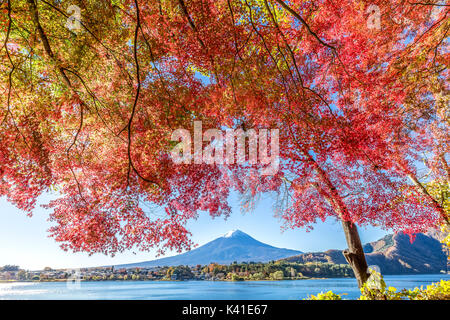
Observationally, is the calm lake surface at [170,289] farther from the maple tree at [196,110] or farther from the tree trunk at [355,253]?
the maple tree at [196,110]

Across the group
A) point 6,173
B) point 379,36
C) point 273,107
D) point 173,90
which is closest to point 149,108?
point 173,90

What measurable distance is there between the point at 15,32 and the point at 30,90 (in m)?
1.69

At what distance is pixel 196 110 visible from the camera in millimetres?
4641

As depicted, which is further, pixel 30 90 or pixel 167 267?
pixel 167 267

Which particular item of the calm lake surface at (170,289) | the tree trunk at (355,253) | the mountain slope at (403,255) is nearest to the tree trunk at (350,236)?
the tree trunk at (355,253)

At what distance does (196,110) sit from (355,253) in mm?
4456

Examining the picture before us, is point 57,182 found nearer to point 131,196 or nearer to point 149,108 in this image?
point 131,196

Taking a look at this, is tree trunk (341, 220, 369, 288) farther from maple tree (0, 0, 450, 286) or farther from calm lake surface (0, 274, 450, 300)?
calm lake surface (0, 274, 450, 300)

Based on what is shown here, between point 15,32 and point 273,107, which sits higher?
point 15,32

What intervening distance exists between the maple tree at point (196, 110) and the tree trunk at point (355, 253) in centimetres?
2

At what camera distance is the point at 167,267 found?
818 centimetres

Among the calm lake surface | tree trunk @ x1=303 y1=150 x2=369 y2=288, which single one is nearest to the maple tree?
tree trunk @ x1=303 y1=150 x2=369 y2=288

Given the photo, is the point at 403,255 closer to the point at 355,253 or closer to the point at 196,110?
the point at 355,253

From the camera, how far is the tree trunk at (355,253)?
4367 millimetres
